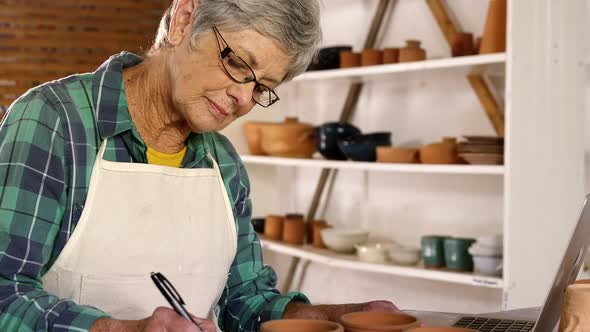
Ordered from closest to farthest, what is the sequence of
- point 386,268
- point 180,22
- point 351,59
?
1. point 180,22
2. point 386,268
3. point 351,59

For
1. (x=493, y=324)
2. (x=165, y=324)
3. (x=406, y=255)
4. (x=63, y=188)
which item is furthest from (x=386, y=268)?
(x=165, y=324)

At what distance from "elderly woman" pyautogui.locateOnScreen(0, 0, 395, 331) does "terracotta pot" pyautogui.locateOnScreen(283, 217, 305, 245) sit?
2.63 meters

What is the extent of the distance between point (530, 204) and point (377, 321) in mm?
2148

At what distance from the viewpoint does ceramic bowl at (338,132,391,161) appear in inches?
165

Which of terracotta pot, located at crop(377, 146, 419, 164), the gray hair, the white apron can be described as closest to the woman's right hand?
the white apron

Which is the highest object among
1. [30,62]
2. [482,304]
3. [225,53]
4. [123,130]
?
[30,62]

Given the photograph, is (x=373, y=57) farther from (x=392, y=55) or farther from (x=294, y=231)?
(x=294, y=231)

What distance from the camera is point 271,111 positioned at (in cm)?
514

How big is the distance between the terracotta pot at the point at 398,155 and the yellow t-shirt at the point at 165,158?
Result: 7.02 ft

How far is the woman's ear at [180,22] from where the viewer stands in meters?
1.84

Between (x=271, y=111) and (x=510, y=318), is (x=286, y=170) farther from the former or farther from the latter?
(x=510, y=318)

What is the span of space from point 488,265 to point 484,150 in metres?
0.48

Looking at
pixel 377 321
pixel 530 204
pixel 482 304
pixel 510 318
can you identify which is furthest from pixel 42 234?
pixel 482 304

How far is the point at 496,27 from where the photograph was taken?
357 cm
